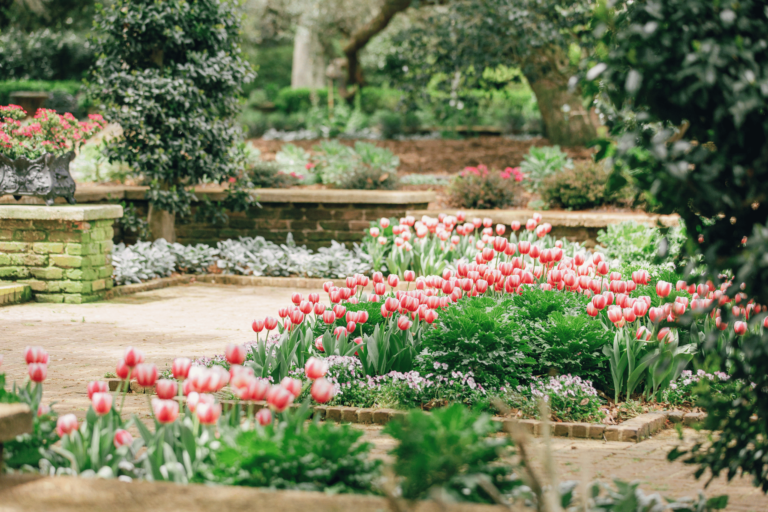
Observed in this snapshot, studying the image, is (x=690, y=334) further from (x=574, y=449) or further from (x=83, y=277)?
(x=83, y=277)

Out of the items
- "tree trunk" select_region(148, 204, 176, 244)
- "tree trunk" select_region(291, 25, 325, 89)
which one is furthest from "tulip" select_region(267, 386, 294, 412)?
"tree trunk" select_region(291, 25, 325, 89)

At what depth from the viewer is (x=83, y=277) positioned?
8.10 metres

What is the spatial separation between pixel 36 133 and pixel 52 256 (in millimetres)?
1333

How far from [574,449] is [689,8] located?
92.5 inches

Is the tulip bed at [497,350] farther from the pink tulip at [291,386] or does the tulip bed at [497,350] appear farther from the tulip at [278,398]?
Answer: the tulip at [278,398]

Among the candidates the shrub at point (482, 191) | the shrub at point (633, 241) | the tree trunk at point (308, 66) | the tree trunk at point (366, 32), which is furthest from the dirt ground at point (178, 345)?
the tree trunk at point (308, 66)

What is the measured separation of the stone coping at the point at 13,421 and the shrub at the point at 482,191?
8.90 m


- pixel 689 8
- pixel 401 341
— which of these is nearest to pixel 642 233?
pixel 401 341

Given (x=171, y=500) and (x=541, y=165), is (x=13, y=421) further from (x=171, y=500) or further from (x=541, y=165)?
(x=541, y=165)

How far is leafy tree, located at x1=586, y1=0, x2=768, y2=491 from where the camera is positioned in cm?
234

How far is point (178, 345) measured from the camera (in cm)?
614

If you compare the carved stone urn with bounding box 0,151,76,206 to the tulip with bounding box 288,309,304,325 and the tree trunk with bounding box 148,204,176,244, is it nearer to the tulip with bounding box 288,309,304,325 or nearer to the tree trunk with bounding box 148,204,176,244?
the tree trunk with bounding box 148,204,176,244

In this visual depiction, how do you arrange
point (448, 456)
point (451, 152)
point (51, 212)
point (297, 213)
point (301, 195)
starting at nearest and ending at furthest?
point (448, 456), point (51, 212), point (301, 195), point (297, 213), point (451, 152)

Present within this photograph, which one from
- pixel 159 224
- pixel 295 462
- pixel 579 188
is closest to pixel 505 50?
pixel 579 188
